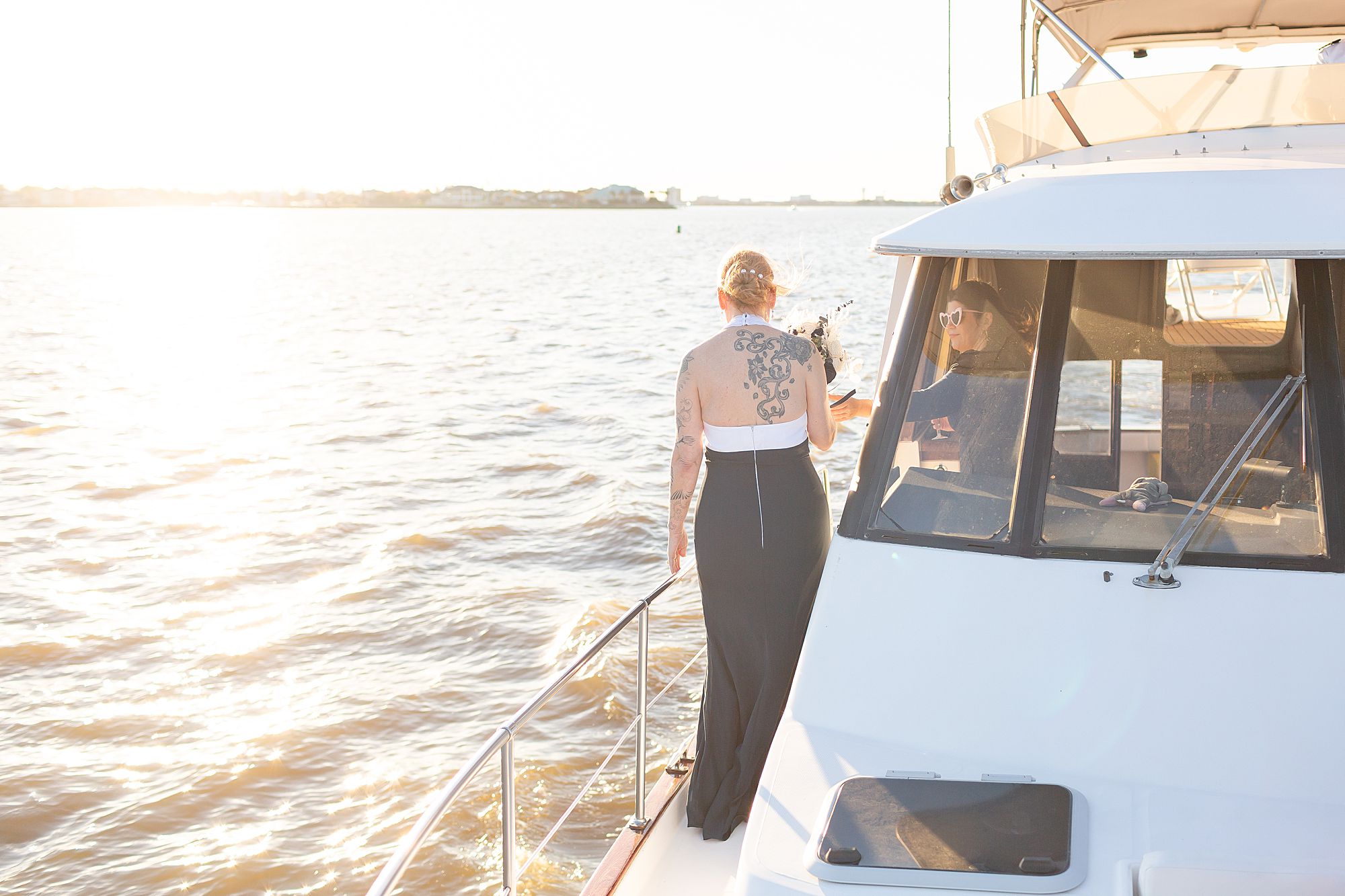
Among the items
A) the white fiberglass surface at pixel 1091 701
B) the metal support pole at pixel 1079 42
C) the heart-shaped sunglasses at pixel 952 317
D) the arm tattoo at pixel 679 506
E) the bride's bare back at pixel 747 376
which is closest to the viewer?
the white fiberglass surface at pixel 1091 701

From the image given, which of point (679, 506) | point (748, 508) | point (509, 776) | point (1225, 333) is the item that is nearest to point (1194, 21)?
point (1225, 333)

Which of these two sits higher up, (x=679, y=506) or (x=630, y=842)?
(x=679, y=506)

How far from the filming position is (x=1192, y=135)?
4352mm

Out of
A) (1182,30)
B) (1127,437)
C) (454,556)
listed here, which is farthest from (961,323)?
(454,556)

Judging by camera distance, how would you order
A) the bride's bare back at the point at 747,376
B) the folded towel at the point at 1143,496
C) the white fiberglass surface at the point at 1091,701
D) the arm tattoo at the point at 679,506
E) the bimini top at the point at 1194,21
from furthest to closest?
the bimini top at the point at 1194,21
the arm tattoo at the point at 679,506
the bride's bare back at the point at 747,376
the folded towel at the point at 1143,496
the white fiberglass surface at the point at 1091,701

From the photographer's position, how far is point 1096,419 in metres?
3.60

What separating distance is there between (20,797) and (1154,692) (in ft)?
24.9

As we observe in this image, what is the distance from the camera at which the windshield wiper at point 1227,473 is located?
3.33 meters

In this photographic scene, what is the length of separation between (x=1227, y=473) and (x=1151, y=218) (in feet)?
2.63

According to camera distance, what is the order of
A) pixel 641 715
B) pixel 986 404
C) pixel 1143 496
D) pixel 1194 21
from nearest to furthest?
pixel 1143 496 < pixel 986 404 < pixel 641 715 < pixel 1194 21

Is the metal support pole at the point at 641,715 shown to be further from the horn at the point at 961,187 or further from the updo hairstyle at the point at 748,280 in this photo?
the horn at the point at 961,187

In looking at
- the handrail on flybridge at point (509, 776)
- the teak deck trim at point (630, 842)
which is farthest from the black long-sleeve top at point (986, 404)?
the teak deck trim at point (630, 842)

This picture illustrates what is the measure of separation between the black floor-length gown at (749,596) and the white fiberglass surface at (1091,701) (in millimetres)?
515

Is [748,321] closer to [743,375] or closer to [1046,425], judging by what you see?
[743,375]
